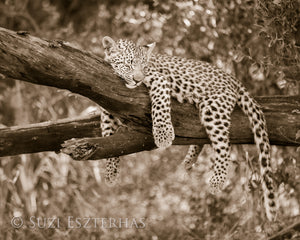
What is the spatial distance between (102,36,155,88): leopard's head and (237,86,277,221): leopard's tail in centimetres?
119

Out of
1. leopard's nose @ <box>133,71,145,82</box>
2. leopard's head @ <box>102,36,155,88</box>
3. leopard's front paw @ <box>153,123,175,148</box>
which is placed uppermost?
leopard's head @ <box>102,36,155,88</box>

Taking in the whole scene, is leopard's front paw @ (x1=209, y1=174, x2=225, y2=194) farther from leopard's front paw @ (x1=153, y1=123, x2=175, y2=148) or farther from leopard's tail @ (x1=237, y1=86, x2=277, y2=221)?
leopard's front paw @ (x1=153, y1=123, x2=175, y2=148)

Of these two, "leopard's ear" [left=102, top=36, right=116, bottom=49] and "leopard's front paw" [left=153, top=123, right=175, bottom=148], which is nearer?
"leopard's front paw" [left=153, top=123, right=175, bottom=148]

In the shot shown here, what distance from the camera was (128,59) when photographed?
576cm

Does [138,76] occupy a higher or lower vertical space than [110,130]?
higher

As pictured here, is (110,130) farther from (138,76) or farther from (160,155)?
(160,155)

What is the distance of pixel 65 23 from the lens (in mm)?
12219

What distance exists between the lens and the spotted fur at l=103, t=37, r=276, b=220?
552 centimetres

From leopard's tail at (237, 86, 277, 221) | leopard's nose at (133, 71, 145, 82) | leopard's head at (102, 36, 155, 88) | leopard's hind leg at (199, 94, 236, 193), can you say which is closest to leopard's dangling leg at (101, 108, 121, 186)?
leopard's head at (102, 36, 155, 88)

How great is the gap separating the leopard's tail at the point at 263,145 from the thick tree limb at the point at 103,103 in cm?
10

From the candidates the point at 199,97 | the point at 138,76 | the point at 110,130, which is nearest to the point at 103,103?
the point at 138,76

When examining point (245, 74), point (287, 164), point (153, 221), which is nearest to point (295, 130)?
point (287, 164)

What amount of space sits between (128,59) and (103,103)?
0.64 m

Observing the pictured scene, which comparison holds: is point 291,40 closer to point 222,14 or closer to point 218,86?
point 218,86
